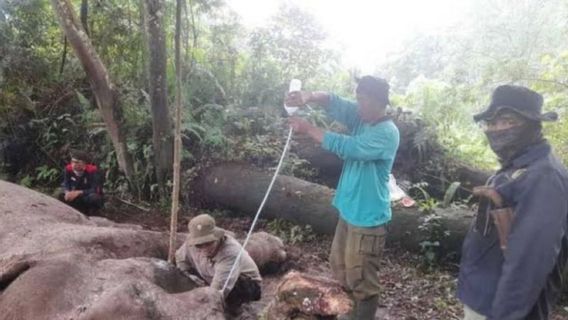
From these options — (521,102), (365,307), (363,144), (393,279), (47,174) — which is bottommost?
(393,279)

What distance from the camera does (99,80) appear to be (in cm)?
805

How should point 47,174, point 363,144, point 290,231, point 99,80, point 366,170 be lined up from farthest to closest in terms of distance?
point 47,174 → point 99,80 → point 290,231 → point 366,170 → point 363,144

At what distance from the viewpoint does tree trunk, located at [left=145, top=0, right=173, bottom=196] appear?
6840 millimetres

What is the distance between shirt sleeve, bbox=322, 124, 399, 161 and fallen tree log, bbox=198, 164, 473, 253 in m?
2.72

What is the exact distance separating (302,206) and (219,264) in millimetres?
2732

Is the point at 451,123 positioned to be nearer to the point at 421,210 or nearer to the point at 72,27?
the point at 421,210

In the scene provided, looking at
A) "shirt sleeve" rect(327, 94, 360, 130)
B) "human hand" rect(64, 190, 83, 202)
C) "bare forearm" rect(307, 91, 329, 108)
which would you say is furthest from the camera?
"human hand" rect(64, 190, 83, 202)

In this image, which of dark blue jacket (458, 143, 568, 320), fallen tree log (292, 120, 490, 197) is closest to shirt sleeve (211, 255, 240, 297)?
dark blue jacket (458, 143, 568, 320)

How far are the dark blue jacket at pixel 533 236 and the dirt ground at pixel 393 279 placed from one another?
2737 millimetres

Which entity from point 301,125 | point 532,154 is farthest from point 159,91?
point 532,154

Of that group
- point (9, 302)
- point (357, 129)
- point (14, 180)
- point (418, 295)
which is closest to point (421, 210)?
point (418, 295)

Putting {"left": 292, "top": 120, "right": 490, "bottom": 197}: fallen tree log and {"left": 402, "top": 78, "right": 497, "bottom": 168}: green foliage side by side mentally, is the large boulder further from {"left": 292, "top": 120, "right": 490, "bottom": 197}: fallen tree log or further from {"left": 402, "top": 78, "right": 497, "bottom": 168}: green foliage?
{"left": 402, "top": 78, "right": 497, "bottom": 168}: green foliage

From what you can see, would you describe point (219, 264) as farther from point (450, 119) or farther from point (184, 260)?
point (450, 119)

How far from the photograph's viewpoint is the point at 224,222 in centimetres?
766
